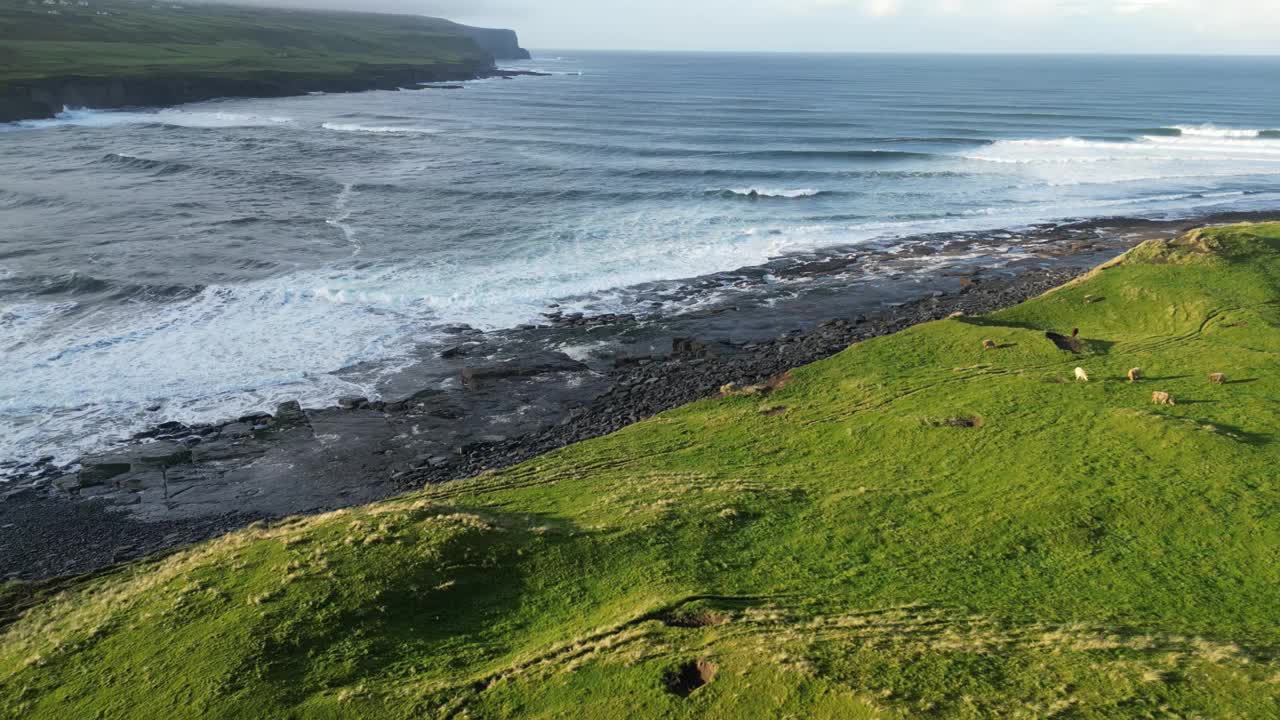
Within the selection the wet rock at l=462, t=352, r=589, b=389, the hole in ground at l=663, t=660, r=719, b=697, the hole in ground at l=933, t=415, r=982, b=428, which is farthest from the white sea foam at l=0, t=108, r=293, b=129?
the hole in ground at l=663, t=660, r=719, b=697

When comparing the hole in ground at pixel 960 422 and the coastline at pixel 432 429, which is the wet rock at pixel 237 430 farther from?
the hole in ground at pixel 960 422

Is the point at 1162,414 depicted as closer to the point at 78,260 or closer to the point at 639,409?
the point at 639,409

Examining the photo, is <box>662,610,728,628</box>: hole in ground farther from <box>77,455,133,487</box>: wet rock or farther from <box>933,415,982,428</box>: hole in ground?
<box>77,455,133,487</box>: wet rock

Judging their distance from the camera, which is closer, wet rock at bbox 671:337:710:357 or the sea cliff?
wet rock at bbox 671:337:710:357

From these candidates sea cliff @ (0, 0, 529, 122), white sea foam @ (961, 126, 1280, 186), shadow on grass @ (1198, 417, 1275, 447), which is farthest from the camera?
sea cliff @ (0, 0, 529, 122)

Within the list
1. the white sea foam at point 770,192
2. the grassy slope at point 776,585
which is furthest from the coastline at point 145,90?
the grassy slope at point 776,585

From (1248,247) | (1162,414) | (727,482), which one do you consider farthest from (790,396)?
(1248,247)
